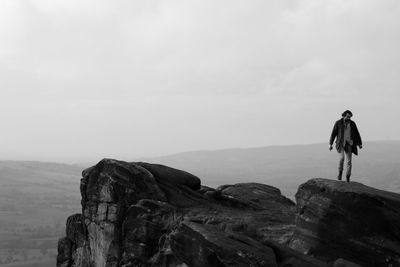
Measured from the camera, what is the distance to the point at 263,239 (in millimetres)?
26281

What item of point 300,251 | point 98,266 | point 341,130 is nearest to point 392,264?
point 300,251

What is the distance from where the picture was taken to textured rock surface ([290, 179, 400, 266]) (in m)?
23.8

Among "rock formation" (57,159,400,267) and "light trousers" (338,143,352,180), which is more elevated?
"light trousers" (338,143,352,180)

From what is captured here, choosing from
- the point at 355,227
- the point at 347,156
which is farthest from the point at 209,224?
the point at 347,156

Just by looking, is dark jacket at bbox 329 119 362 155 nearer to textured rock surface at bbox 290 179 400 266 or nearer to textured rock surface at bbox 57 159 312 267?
textured rock surface at bbox 290 179 400 266

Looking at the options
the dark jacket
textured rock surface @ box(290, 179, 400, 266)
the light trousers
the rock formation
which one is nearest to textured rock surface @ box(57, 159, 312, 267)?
the rock formation

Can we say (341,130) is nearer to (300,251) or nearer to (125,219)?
(300,251)

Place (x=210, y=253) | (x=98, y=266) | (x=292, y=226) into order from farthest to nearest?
(x=98, y=266), (x=292, y=226), (x=210, y=253)

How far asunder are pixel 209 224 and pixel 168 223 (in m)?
3.44

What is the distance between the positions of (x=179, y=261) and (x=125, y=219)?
7351 mm

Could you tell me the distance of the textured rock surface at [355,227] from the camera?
23.8 meters

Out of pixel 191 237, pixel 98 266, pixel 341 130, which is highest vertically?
pixel 341 130

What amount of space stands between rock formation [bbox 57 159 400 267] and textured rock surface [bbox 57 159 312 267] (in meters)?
0.06

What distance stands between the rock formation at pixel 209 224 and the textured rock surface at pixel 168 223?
0.06m
